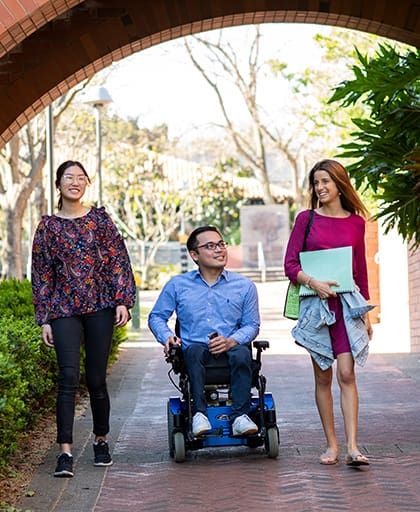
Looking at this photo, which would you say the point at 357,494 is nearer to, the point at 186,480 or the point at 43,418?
the point at 186,480

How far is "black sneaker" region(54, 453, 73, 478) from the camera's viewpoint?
7194 mm

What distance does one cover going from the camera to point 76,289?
24.2 ft

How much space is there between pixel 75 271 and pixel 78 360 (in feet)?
1.74

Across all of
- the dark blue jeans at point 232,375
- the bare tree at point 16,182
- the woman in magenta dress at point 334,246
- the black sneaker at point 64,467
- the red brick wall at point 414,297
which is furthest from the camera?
the bare tree at point 16,182

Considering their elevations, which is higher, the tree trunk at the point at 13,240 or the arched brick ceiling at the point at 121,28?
the arched brick ceiling at the point at 121,28

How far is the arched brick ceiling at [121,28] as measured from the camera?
12.1m

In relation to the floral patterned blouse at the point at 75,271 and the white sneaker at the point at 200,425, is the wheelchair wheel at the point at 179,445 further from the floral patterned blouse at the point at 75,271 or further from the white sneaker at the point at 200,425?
the floral patterned blouse at the point at 75,271

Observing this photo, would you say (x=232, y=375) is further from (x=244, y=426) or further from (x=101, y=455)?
(x=101, y=455)

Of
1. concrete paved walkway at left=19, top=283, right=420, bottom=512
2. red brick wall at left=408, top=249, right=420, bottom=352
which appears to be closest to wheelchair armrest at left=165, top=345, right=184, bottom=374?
concrete paved walkway at left=19, top=283, right=420, bottom=512

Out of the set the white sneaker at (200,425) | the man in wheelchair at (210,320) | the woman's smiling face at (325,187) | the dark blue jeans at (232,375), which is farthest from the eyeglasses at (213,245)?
the white sneaker at (200,425)

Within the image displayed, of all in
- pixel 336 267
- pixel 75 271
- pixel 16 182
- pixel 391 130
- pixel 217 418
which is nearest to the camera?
pixel 336 267

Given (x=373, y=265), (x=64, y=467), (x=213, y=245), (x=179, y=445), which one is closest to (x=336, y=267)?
(x=213, y=245)

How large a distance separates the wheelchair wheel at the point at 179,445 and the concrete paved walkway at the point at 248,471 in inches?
2.8

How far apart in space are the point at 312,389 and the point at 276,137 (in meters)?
35.6
